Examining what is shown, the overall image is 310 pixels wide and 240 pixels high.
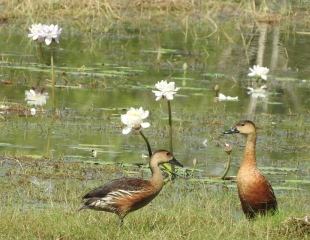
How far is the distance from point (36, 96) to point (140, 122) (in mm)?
3754

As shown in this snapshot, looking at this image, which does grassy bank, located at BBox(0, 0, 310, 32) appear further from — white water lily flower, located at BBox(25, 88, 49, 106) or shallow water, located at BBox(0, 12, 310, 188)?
white water lily flower, located at BBox(25, 88, 49, 106)

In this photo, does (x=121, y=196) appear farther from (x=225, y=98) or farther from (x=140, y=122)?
(x=225, y=98)

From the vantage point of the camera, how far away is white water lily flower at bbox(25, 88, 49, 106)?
36.7ft

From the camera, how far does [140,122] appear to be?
26.2 feet

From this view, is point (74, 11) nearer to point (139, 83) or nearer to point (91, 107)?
point (139, 83)

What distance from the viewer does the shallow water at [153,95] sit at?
9.31 metres

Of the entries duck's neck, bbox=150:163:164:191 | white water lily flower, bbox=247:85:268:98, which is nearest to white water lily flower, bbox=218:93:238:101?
white water lily flower, bbox=247:85:268:98

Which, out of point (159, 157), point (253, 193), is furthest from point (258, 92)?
point (159, 157)

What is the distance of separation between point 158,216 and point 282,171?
2.56m

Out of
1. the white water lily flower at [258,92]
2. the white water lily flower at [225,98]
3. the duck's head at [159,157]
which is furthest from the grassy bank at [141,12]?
the duck's head at [159,157]

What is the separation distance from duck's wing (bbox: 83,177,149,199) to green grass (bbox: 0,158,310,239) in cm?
19

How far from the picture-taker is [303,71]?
1472 centimetres

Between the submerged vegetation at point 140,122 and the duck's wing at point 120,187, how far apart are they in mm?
193

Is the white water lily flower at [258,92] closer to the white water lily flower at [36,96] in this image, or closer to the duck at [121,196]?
the white water lily flower at [36,96]
